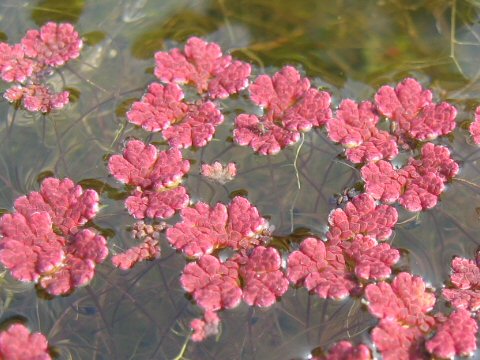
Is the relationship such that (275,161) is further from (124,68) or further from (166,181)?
(124,68)

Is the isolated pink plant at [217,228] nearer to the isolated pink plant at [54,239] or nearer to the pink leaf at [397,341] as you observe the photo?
the isolated pink plant at [54,239]

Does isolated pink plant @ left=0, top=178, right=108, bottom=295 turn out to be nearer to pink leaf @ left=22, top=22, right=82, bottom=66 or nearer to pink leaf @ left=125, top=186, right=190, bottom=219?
pink leaf @ left=125, top=186, right=190, bottom=219

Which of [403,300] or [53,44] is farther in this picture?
[53,44]

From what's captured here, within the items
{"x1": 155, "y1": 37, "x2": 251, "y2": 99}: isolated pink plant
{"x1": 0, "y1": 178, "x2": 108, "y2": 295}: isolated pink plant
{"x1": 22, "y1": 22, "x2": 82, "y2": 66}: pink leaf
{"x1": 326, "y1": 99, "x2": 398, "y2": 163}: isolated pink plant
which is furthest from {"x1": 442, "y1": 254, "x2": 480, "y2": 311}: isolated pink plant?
{"x1": 22, "y1": 22, "x2": 82, "y2": 66}: pink leaf

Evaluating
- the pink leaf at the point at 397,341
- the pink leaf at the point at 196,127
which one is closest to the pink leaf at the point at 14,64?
the pink leaf at the point at 196,127

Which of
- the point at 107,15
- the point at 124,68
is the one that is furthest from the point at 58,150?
the point at 107,15

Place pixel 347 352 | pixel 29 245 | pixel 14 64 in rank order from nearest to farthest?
pixel 347 352
pixel 29 245
pixel 14 64

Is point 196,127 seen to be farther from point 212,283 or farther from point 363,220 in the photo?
point 363,220

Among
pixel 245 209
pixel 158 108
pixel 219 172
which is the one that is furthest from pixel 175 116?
pixel 245 209
